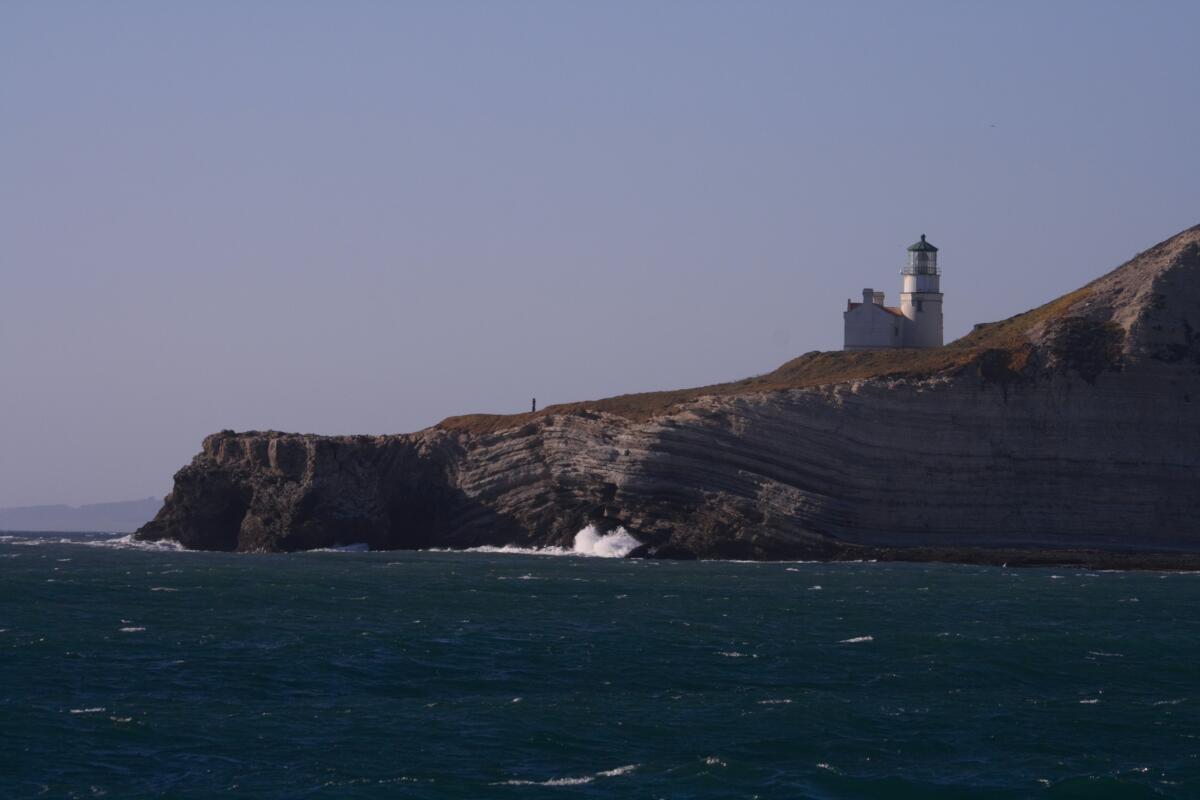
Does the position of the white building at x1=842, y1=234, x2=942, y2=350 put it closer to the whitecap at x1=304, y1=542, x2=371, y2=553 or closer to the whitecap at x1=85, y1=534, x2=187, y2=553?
the whitecap at x1=304, y1=542, x2=371, y2=553

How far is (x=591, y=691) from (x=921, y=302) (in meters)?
60.4

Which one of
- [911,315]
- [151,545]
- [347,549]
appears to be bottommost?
[347,549]

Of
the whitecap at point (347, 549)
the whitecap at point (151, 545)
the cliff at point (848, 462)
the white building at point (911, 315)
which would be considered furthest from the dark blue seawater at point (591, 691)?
the white building at point (911, 315)

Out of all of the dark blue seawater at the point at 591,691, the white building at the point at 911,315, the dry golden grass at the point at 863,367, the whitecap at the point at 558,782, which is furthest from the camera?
the white building at the point at 911,315

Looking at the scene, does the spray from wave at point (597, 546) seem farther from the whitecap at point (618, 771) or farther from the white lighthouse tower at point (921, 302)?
the whitecap at point (618, 771)

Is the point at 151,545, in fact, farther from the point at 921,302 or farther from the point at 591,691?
the point at 591,691

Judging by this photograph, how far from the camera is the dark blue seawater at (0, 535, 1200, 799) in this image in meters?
26.1

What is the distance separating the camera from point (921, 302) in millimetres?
90688

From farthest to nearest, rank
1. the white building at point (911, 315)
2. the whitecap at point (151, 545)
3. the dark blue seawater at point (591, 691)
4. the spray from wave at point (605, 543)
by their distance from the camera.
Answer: the white building at point (911, 315), the whitecap at point (151, 545), the spray from wave at point (605, 543), the dark blue seawater at point (591, 691)

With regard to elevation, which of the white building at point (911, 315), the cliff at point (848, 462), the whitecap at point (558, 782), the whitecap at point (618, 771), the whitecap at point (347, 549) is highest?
the white building at point (911, 315)

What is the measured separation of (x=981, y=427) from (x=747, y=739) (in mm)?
49165

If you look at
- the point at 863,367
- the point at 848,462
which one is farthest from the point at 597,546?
the point at 863,367

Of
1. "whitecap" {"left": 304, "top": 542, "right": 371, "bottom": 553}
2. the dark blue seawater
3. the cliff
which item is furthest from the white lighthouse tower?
the dark blue seawater

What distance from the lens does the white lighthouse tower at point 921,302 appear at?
297ft
